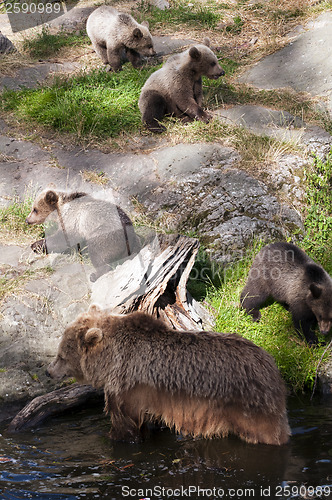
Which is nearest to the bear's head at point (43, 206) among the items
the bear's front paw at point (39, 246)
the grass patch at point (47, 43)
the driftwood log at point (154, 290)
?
the bear's front paw at point (39, 246)

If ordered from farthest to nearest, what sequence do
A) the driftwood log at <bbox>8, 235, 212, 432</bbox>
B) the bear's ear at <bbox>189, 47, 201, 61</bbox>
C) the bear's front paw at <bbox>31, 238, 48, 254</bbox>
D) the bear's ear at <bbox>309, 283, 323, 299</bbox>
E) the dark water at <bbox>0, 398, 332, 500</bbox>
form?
the bear's ear at <bbox>189, 47, 201, 61</bbox> → the bear's front paw at <bbox>31, 238, 48, 254</bbox> → the bear's ear at <bbox>309, 283, 323, 299</bbox> → the driftwood log at <bbox>8, 235, 212, 432</bbox> → the dark water at <bbox>0, 398, 332, 500</bbox>

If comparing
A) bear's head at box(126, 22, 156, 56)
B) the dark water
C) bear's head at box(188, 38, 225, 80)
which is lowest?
the dark water

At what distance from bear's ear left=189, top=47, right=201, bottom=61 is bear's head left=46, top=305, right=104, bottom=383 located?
230 inches

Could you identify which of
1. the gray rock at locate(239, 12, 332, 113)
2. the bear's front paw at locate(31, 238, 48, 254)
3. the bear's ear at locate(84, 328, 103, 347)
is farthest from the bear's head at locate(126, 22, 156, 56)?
the bear's ear at locate(84, 328, 103, 347)

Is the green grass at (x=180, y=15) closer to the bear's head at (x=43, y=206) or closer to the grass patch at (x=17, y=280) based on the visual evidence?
the bear's head at (x=43, y=206)

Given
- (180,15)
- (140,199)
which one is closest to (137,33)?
(180,15)

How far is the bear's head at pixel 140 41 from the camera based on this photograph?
1132cm

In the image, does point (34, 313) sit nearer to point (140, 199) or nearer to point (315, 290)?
point (140, 199)

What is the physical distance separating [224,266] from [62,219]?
220 cm

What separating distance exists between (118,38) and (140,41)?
45 cm

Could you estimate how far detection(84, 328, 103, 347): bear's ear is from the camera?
15.5ft

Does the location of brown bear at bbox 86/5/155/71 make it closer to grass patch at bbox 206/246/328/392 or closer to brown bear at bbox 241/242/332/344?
grass patch at bbox 206/246/328/392

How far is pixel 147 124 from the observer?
9.55 m

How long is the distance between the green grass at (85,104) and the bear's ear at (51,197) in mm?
2236
